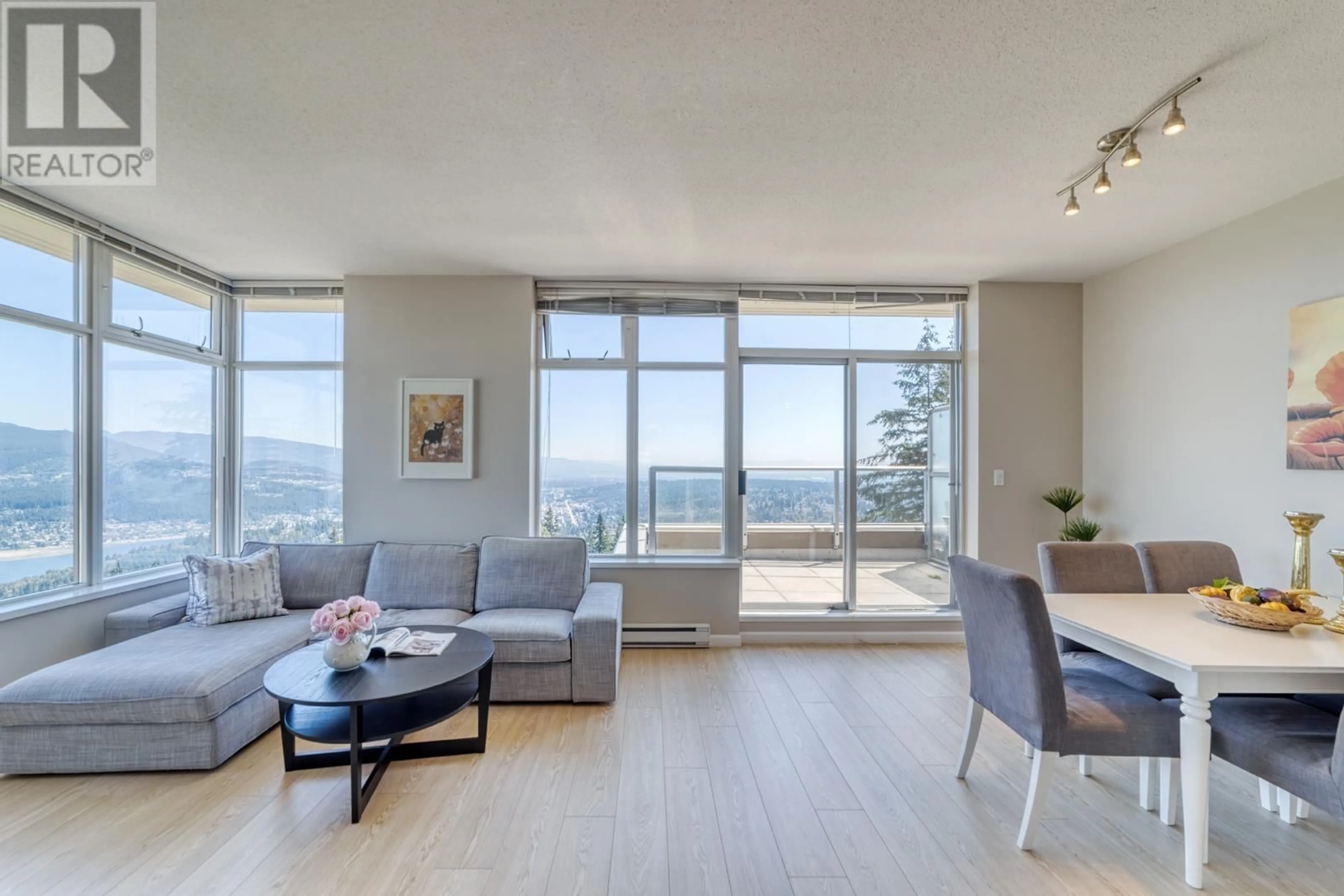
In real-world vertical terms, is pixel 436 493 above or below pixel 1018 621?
above

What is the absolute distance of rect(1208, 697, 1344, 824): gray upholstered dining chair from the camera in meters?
1.50

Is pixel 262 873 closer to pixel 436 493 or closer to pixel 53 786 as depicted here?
pixel 53 786

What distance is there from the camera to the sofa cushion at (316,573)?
3.46m

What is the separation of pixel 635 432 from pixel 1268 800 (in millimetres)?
3618

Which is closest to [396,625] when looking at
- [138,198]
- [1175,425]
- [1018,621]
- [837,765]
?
[837,765]

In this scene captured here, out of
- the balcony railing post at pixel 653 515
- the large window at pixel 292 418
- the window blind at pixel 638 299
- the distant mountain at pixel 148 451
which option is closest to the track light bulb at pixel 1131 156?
the window blind at pixel 638 299

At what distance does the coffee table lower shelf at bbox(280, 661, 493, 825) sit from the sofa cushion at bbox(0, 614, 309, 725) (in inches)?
11.8

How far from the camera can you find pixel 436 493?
385cm

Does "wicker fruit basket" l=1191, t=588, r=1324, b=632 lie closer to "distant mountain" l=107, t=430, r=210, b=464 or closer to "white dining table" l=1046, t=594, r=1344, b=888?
"white dining table" l=1046, t=594, r=1344, b=888

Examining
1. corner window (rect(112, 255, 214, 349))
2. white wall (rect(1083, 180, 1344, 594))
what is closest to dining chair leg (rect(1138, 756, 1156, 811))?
white wall (rect(1083, 180, 1344, 594))

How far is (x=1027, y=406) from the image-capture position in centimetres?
397

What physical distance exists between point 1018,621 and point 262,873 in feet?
8.72

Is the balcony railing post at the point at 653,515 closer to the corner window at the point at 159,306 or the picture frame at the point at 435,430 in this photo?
the picture frame at the point at 435,430
